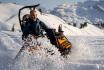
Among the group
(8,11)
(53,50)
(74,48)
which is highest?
(53,50)

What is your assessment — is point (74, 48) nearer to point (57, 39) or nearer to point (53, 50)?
point (57, 39)

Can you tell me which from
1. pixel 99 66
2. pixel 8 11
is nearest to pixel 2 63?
pixel 99 66

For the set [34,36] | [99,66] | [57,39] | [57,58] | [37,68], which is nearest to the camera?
[99,66]

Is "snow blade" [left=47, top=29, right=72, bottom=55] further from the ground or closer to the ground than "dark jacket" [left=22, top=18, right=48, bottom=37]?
closer to the ground

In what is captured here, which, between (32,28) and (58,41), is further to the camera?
(58,41)

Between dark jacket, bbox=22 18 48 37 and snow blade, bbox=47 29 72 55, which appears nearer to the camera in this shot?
dark jacket, bbox=22 18 48 37

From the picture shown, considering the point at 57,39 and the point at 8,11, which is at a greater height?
the point at 57,39

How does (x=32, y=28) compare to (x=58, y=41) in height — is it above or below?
above

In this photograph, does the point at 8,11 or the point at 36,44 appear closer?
the point at 36,44

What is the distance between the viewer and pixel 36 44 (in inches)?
421

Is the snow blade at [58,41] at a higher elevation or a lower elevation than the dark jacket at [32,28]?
lower

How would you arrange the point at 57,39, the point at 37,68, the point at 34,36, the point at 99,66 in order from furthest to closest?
the point at 57,39, the point at 34,36, the point at 37,68, the point at 99,66

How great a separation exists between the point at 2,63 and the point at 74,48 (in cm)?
353

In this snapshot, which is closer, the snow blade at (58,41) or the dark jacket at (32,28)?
the dark jacket at (32,28)
